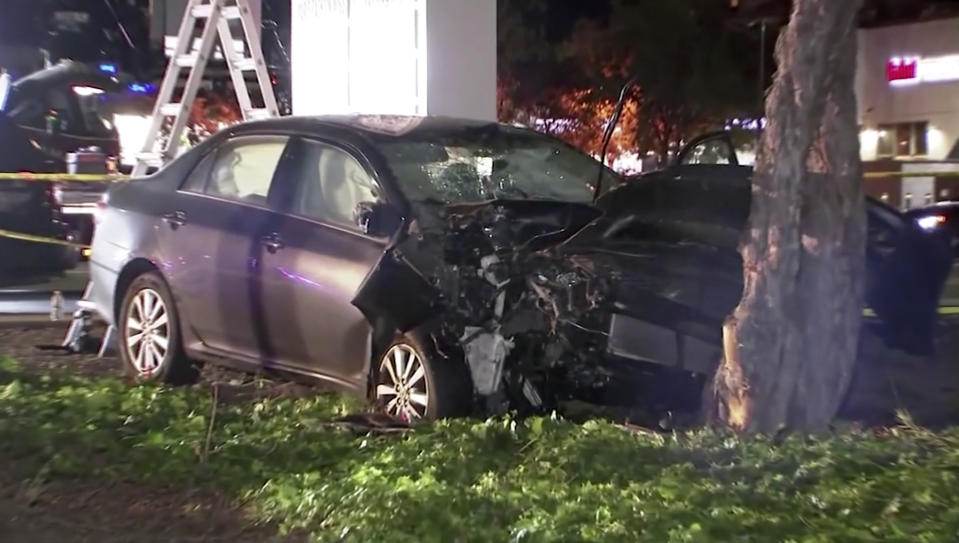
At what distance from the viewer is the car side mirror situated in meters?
6.13

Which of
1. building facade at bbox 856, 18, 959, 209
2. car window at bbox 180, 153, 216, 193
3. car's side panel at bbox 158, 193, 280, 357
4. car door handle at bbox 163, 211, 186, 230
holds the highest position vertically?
building facade at bbox 856, 18, 959, 209

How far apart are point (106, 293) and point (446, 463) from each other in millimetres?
3532

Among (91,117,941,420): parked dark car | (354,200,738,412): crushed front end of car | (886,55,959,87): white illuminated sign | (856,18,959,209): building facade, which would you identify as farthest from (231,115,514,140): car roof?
(886,55,959,87): white illuminated sign

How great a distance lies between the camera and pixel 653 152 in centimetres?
2833

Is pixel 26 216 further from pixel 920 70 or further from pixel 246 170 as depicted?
pixel 920 70

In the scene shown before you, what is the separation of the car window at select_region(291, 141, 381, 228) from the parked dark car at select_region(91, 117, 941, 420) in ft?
0.04

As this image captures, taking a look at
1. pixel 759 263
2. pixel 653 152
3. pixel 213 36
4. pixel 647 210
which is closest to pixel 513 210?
pixel 647 210

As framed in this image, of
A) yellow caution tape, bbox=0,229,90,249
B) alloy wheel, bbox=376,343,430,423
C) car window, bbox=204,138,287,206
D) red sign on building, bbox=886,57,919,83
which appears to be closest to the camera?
alloy wheel, bbox=376,343,430,423

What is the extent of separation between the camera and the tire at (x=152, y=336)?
7.27 m

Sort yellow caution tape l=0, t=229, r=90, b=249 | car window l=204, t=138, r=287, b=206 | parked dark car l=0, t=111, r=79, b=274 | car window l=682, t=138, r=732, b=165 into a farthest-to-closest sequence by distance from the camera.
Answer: parked dark car l=0, t=111, r=79, b=274
yellow caution tape l=0, t=229, r=90, b=249
car window l=682, t=138, r=732, b=165
car window l=204, t=138, r=287, b=206

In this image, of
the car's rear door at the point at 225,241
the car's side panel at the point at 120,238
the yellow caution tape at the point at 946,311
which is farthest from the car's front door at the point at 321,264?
the yellow caution tape at the point at 946,311

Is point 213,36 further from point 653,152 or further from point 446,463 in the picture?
A: point 653,152

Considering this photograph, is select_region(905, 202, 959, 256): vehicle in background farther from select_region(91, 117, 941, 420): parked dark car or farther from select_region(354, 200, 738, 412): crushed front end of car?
select_region(354, 200, 738, 412): crushed front end of car

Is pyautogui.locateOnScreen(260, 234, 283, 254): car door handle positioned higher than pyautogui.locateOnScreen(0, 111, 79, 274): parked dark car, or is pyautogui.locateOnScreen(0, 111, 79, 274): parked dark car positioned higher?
pyautogui.locateOnScreen(0, 111, 79, 274): parked dark car
